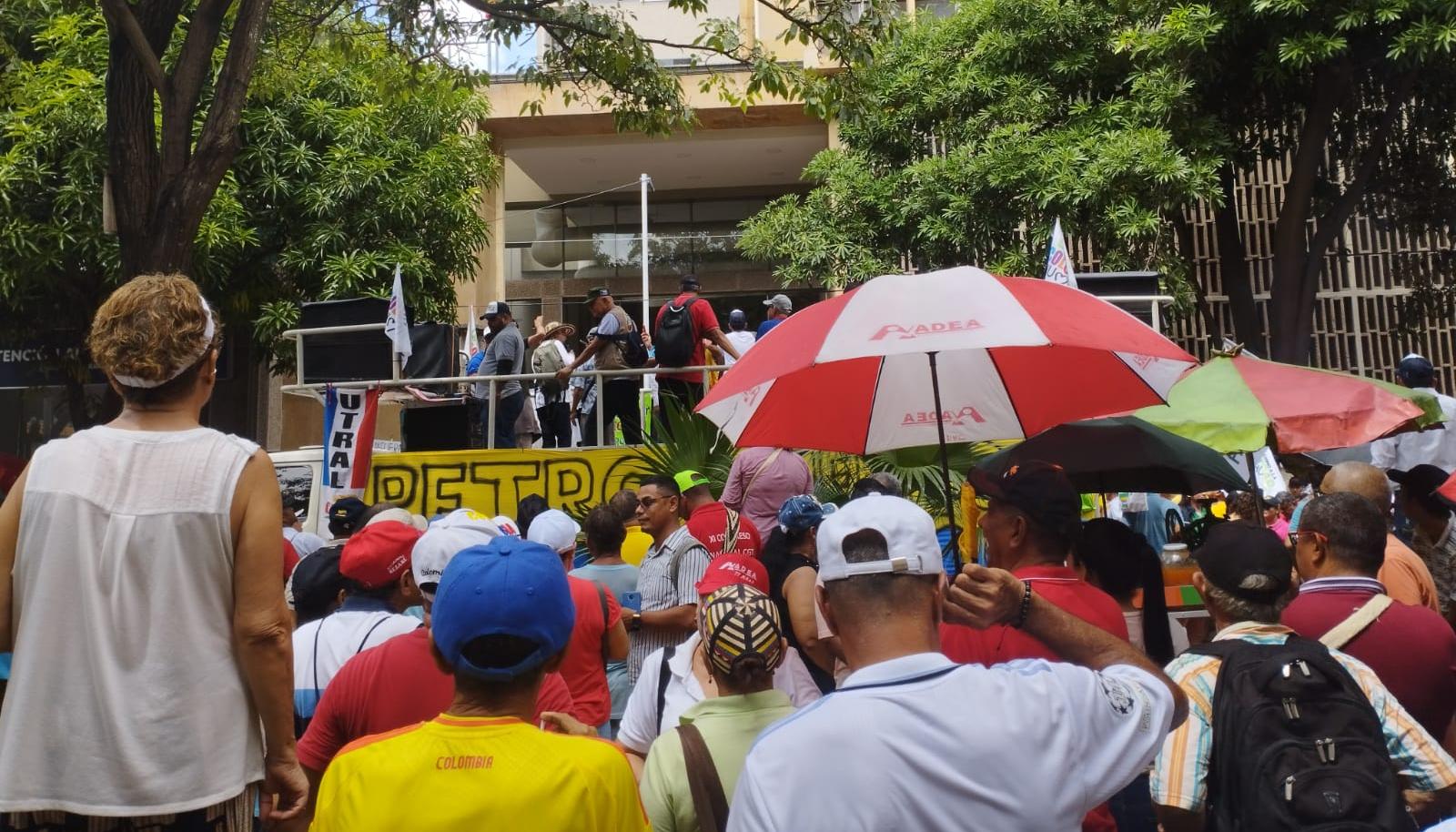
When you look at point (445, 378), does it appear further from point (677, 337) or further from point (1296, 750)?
point (1296, 750)

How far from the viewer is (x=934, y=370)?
480 cm

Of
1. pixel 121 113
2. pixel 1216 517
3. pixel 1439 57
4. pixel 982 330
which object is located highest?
pixel 1439 57

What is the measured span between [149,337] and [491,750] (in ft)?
4.21

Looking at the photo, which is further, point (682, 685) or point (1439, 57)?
point (1439, 57)

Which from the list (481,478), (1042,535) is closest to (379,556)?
(1042,535)

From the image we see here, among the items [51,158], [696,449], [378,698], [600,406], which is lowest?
[378,698]

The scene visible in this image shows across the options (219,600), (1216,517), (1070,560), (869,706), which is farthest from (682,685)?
(1216,517)

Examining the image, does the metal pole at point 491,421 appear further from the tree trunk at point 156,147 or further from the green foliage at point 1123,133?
the green foliage at point 1123,133

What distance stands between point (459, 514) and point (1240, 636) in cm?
244

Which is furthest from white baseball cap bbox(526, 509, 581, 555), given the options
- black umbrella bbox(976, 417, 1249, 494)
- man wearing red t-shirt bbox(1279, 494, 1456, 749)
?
man wearing red t-shirt bbox(1279, 494, 1456, 749)

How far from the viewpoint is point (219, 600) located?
2.93 meters

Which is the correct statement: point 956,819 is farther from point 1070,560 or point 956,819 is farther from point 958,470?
point 958,470

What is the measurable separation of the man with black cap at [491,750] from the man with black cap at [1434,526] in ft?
17.2

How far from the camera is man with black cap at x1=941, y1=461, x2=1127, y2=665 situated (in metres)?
3.46
